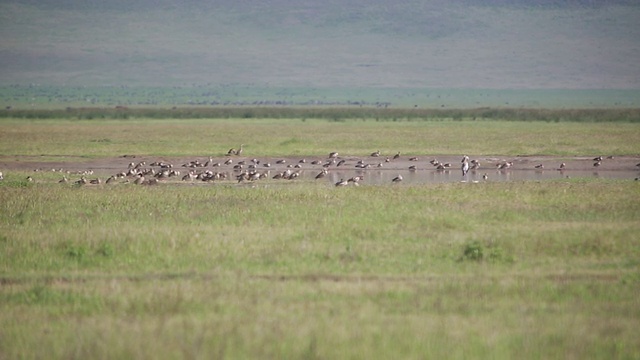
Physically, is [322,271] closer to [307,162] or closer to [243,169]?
[243,169]

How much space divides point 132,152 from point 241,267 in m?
25.0

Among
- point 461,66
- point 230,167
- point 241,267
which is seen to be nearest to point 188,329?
point 241,267

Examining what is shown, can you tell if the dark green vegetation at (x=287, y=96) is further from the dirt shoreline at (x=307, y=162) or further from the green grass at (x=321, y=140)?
the dirt shoreline at (x=307, y=162)

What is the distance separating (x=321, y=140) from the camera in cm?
4309

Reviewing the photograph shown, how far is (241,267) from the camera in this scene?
41.6 feet

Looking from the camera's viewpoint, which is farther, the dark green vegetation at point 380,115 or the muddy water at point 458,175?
the dark green vegetation at point 380,115

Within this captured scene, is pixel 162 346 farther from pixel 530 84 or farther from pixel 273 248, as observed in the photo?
pixel 530 84

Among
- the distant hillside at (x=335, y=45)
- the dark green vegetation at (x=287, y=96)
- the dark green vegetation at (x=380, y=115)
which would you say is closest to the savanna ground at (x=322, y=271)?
the dark green vegetation at (x=380, y=115)

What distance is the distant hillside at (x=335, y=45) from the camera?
13925 centimetres

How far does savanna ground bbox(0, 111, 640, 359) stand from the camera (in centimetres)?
924

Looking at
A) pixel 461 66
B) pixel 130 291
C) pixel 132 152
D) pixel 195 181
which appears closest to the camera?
pixel 130 291

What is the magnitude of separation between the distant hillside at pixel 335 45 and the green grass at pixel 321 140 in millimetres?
83395

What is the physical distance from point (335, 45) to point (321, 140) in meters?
111

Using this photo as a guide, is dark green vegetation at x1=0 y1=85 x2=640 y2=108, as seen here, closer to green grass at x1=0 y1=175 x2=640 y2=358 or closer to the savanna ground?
the savanna ground
